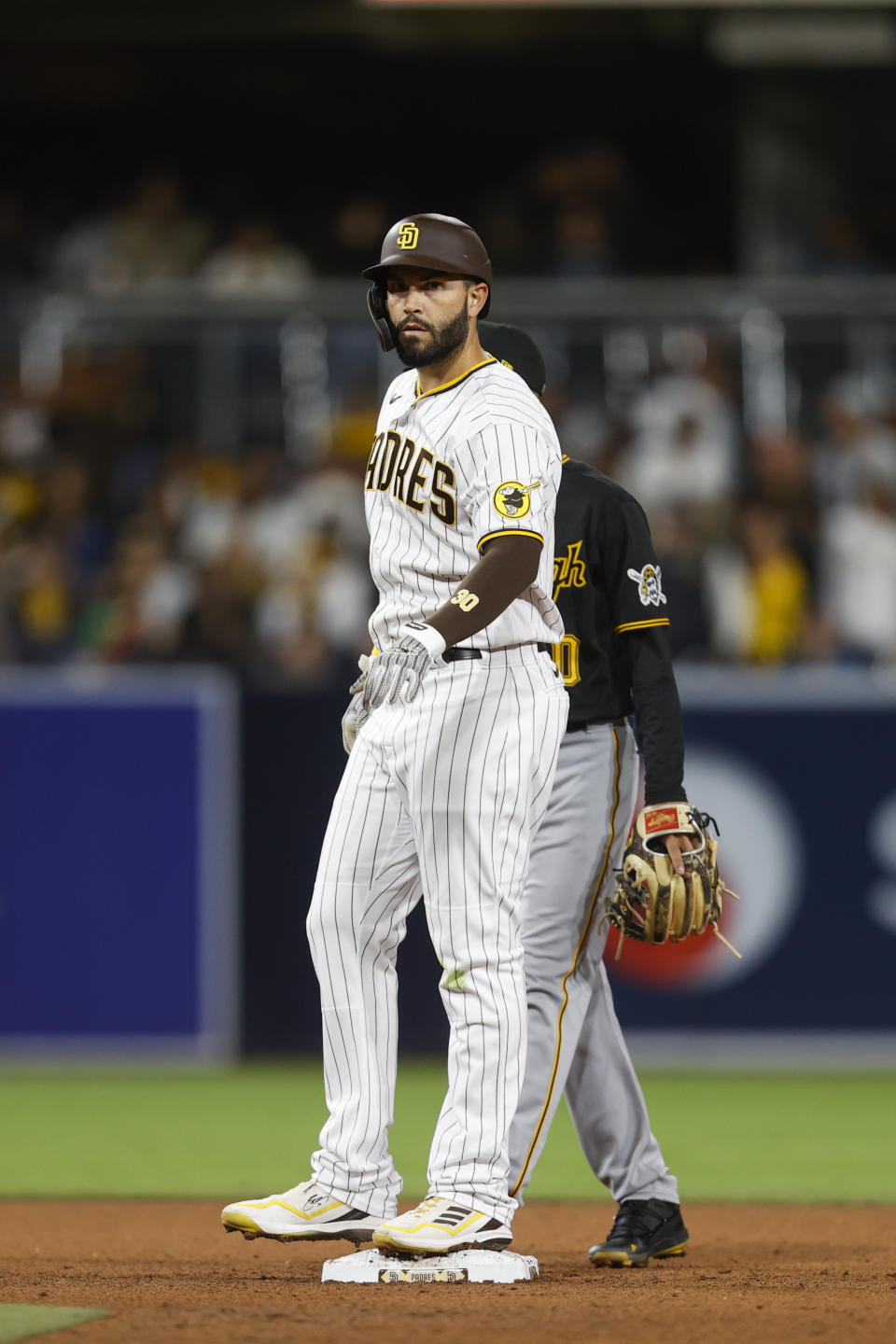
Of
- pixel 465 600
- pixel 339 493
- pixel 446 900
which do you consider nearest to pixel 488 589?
pixel 465 600

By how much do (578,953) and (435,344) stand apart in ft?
4.30

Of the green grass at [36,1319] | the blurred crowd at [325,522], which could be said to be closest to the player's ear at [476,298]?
the green grass at [36,1319]

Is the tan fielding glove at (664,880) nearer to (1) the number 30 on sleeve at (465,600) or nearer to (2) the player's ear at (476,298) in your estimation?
(1) the number 30 on sleeve at (465,600)

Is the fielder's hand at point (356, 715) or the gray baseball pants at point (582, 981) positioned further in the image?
the gray baseball pants at point (582, 981)

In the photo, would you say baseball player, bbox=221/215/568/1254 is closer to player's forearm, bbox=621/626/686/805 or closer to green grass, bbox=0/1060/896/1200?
player's forearm, bbox=621/626/686/805

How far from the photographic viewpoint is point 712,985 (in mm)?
8227

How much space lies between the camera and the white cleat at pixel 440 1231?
3564 millimetres

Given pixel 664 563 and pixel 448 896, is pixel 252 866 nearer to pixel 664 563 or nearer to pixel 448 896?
pixel 664 563

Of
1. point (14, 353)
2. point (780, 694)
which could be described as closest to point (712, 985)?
point (780, 694)

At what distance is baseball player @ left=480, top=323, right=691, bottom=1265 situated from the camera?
415 centimetres

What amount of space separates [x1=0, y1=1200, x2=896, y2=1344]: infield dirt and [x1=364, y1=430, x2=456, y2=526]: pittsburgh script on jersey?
142 centimetres

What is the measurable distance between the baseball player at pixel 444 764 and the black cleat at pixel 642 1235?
50cm

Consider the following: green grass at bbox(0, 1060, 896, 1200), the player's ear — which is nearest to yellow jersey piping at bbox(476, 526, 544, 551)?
the player's ear

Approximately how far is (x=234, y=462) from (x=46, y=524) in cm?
108
